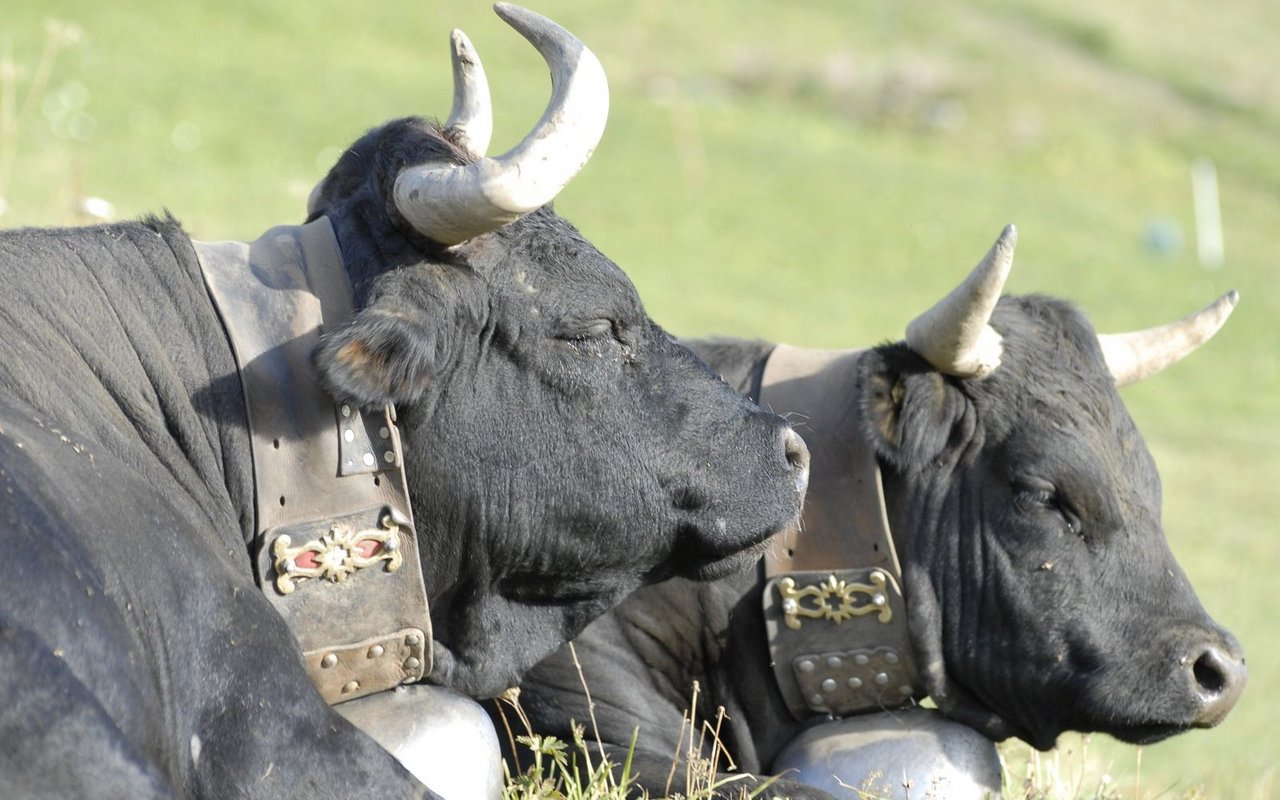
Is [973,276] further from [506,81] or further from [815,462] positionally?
[506,81]

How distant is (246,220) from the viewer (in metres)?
18.8

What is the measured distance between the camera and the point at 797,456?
4.82 m

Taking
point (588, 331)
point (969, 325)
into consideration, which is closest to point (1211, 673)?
point (969, 325)

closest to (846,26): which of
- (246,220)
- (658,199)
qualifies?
(658,199)

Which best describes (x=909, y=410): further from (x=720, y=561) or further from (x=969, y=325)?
(x=720, y=561)

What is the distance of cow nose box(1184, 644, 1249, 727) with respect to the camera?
5.33 meters

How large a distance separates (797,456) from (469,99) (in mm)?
1391

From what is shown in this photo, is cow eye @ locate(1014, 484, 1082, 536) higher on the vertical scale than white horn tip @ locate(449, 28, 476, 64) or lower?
lower

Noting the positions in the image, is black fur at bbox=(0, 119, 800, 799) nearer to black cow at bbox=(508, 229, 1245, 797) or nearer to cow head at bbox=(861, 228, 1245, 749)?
black cow at bbox=(508, 229, 1245, 797)

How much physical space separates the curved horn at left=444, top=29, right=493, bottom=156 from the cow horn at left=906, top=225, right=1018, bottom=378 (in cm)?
155

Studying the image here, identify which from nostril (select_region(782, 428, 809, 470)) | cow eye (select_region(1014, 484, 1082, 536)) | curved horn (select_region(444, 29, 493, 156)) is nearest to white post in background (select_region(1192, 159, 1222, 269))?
cow eye (select_region(1014, 484, 1082, 536))

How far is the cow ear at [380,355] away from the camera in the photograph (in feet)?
13.4

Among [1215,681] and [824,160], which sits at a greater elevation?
[1215,681]

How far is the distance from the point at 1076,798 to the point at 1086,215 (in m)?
29.8
